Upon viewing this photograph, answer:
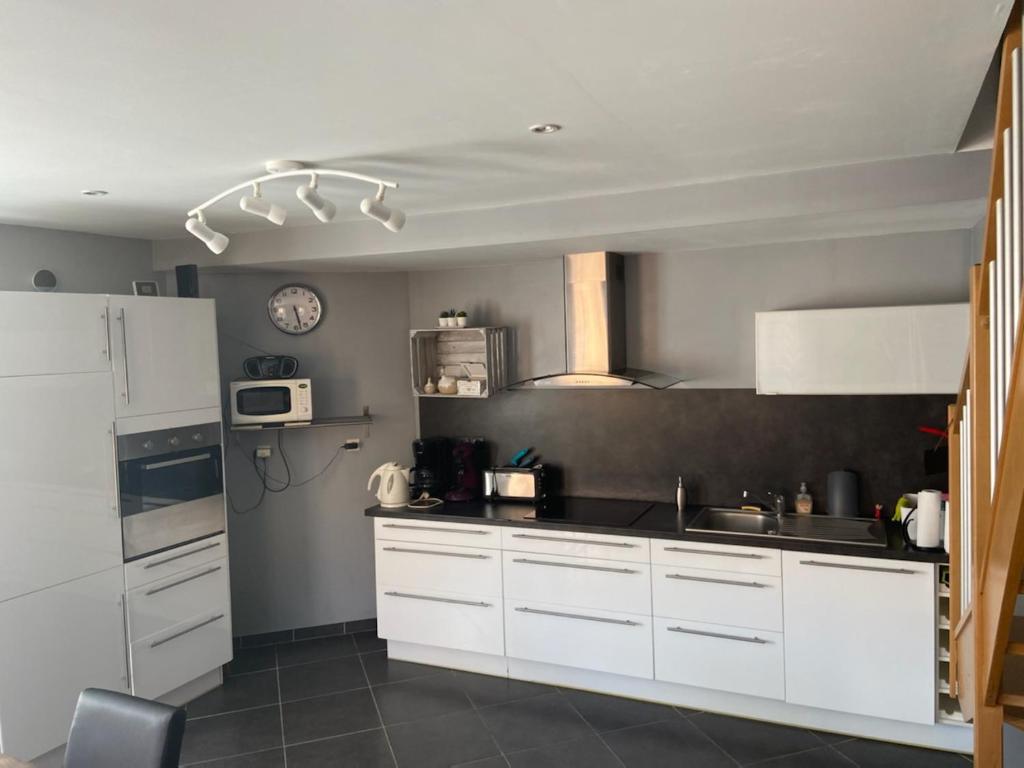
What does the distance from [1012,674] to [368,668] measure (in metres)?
3.24

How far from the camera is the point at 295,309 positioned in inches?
188

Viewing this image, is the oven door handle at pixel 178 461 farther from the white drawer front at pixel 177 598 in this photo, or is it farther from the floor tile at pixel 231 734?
the floor tile at pixel 231 734

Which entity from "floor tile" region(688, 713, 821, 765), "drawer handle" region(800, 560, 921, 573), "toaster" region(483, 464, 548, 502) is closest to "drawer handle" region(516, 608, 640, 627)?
"floor tile" region(688, 713, 821, 765)

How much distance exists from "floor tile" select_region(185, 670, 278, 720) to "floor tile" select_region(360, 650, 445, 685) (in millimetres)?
504

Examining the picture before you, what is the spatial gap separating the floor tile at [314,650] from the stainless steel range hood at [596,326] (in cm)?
202

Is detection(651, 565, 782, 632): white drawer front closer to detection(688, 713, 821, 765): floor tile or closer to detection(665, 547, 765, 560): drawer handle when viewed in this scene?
detection(665, 547, 765, 560): drawer handle

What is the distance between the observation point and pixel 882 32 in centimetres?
179

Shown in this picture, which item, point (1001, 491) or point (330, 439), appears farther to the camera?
point (330, 439)

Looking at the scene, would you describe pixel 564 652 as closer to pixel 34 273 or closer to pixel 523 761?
pixel 523 761

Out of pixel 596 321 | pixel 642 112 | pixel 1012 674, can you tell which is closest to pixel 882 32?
pixel 642 112

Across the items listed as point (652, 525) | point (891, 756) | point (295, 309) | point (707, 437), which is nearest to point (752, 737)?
point (891, 756)

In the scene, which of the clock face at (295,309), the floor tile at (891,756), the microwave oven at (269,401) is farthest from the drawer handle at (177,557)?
the floor tile at (891,756)

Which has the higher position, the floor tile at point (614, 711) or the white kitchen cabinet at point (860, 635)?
the white kitchen cabinet at point (860, 635)

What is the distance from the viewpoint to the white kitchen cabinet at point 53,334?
3.25 meters
